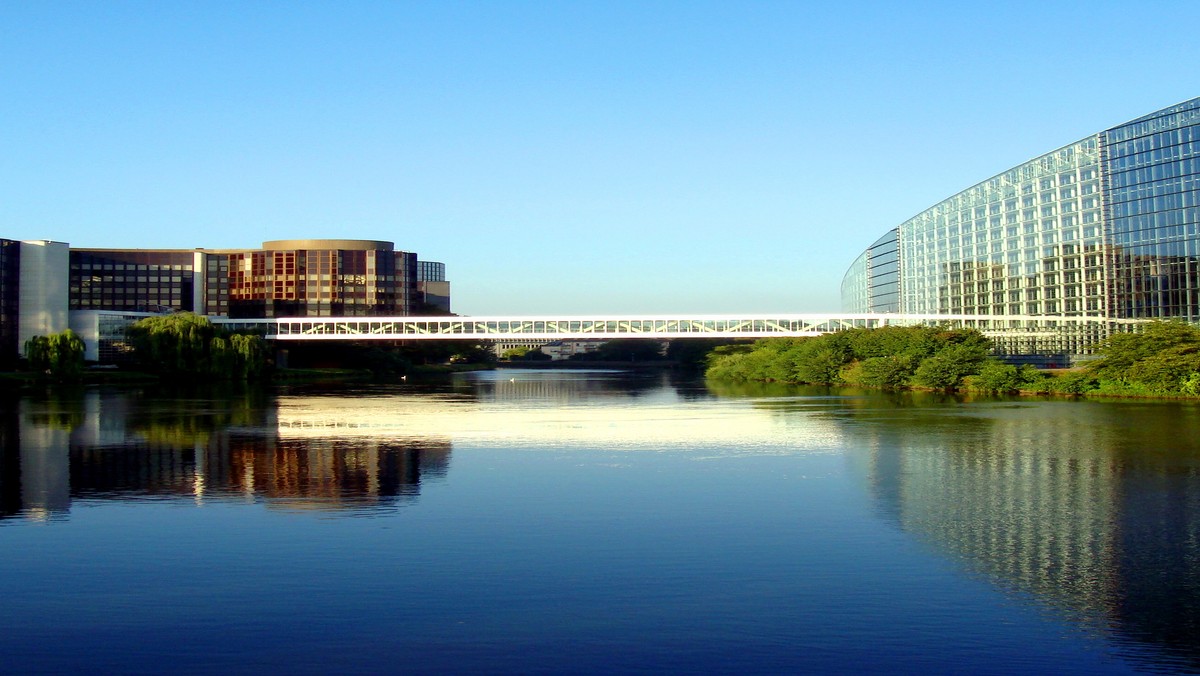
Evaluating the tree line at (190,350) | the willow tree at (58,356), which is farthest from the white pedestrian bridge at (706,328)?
the willow tree at (58,356)

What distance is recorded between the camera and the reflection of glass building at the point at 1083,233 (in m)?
64.2

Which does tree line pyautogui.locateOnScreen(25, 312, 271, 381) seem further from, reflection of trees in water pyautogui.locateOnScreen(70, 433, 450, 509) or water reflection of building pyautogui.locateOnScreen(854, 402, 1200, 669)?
water reflection of building pyautogui.locateOnScreen(854, 402, 1200, 669)

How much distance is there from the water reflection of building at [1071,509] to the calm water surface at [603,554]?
87 millimetres

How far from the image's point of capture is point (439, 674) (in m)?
11.5

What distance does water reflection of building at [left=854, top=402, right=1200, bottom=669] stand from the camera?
14.3 meters

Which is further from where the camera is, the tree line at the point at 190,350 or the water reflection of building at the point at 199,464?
the tree line at the point at 190,350

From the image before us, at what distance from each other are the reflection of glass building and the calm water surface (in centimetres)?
3603

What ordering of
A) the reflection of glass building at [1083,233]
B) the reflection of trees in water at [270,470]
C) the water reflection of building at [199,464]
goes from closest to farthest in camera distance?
the water reflection of building at [199,464] < the reflection of trees in water at [270,470] < the reflection of glass building at [1083,233]

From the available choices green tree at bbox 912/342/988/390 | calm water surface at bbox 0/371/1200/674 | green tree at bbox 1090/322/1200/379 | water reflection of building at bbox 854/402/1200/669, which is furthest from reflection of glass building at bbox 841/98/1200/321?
calm water surface at bbox 0/371/1200/674

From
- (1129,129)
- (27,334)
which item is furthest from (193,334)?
(1129,129)

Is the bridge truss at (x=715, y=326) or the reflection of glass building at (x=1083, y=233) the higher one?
the reflection of glass building at (x=1083, y=233)

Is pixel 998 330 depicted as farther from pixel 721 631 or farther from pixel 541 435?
pixel 721 631

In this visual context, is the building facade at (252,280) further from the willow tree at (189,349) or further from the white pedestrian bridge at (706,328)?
the willow tree at (189,349)

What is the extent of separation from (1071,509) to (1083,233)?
184 feet
